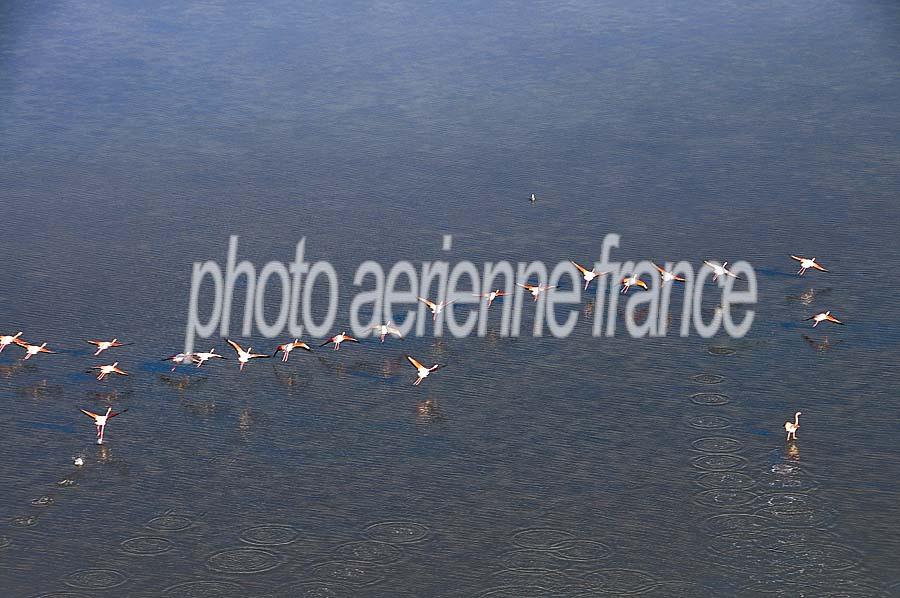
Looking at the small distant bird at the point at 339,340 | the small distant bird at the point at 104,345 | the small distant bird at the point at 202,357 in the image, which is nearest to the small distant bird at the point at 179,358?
the small distant bird at the point at 202,357

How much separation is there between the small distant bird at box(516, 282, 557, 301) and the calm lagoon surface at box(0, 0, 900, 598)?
196 centimetres

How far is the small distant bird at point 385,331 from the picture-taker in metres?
52.1

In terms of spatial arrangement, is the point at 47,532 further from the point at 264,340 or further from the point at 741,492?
the point at 741,492

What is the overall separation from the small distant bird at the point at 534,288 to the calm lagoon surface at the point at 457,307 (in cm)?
196

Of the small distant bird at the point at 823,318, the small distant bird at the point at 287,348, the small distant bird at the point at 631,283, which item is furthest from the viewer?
the small distant bird at the point at 631,283

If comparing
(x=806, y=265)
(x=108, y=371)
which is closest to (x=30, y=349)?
(x=108, y=371)

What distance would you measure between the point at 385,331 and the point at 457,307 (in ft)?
12.0

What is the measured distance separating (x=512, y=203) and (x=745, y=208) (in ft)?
35.1

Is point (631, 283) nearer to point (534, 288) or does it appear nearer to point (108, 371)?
point (534, 288)

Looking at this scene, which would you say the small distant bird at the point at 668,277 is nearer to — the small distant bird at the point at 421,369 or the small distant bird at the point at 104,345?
the small distant bird at the point at 421,369

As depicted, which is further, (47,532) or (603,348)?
(603,348)

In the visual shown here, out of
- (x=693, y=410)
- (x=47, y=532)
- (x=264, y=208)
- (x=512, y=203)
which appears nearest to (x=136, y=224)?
(x=264, y=208)

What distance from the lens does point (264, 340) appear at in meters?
52.1

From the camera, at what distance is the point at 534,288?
54.6 metres
